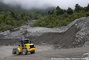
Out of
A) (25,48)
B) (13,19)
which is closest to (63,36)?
(25,48)

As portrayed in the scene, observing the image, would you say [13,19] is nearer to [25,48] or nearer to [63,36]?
[63,36]

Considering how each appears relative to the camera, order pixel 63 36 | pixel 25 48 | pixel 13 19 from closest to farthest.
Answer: pixel 25 48 → pixel 63 36 → pixel 13 19

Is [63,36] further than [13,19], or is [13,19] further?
[13,19]

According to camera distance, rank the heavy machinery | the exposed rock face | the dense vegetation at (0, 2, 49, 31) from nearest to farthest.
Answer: the heavy machinery < the exposed rock face < the dense vegetation at (0, 2, 49, 31)

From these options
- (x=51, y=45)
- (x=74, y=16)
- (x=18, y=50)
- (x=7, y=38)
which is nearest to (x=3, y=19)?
(x=74, y=16)

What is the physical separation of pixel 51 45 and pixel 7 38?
10.8 m

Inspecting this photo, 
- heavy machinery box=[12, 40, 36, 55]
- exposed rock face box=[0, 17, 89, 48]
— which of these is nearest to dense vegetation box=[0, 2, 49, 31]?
exposed rock face box=[0, 17, 89, 48]

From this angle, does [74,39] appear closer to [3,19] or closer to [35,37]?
[35,37]

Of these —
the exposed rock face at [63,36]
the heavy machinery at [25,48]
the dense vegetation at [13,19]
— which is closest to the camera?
the heavy machinery at [25,48]

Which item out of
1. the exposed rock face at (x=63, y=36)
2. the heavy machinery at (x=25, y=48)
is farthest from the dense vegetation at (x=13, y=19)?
the heavy machinery at (x=25, y=48)

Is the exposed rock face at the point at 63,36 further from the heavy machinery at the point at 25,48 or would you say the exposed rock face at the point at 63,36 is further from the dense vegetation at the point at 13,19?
the dense vegetation at the point at 13,19

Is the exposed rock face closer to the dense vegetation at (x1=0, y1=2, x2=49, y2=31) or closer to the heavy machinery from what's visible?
the heavy machinery

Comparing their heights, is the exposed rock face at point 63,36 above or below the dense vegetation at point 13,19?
below

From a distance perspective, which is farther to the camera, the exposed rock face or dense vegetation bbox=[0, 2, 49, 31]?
dense vegetation bbox=[0, 2, 49, 31]
